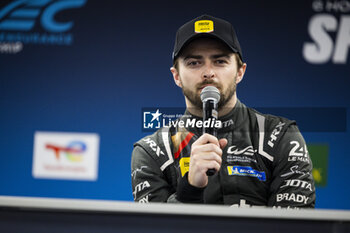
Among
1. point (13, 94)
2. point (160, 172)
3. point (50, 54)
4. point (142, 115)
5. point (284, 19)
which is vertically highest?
point (284, 19)

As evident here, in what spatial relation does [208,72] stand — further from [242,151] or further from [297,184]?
[297,184]

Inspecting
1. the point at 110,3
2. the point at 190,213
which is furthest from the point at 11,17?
the point at 190,213

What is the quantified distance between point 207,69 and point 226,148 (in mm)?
337

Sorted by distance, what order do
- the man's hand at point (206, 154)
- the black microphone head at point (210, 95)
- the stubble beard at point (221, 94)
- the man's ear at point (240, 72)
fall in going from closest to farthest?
the man's hand at point (206, 154)
the black microphone head at point (210, 95)
the stubble beard at point (221, 94)
the man's ear at point (240, 72)

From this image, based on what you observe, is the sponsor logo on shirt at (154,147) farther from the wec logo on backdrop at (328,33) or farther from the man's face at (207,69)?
the wec logo on backdrop at (328,33)

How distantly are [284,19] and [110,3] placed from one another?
92 cm

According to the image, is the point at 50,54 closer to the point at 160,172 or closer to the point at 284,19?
the point at 160,172

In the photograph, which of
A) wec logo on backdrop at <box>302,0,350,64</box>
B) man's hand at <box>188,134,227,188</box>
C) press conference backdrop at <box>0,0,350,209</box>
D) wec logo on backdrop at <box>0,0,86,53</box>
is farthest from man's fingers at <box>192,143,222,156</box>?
wec logo on backdrop at <box>0,0,86,53</box>

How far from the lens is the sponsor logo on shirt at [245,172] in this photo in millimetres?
1355

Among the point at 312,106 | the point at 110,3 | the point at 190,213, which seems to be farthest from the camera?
the point at 110,3

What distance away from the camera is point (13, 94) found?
1.88 meters

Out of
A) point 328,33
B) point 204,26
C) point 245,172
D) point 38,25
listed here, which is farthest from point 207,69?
point 38,25

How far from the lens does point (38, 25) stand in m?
1.83

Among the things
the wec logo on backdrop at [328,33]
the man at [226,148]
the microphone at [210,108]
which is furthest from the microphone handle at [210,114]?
the wec logo on backdrop at [328,33]
